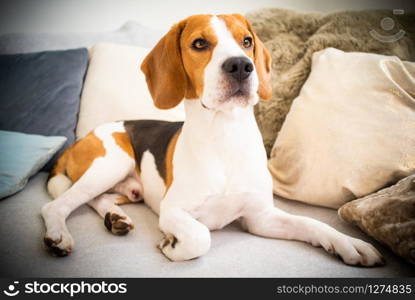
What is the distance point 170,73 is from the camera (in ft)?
4.58

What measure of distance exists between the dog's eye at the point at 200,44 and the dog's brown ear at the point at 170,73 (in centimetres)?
11

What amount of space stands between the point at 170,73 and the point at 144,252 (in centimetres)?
71

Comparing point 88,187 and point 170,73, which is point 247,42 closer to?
point 170,73

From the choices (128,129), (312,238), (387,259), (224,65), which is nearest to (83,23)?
(128,129)

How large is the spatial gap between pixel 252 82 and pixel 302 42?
3.58 ft

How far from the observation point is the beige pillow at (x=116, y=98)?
2.32 metres

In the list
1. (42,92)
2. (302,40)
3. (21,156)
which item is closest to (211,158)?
(21,156)

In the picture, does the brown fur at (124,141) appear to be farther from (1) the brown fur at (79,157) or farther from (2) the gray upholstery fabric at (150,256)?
(2) the gray upholstery fabric at (150,256)

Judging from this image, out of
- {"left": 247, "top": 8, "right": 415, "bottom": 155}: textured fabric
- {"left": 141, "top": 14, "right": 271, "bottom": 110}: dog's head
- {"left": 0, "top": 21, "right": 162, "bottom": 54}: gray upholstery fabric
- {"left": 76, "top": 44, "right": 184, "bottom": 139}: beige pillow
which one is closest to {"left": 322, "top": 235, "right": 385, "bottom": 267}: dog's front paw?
{"left": 141, "top": 14, "right": 271, "bottom": 110}: dog's head

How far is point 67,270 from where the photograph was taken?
1129mm

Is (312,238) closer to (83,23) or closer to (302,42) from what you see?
(302,42)

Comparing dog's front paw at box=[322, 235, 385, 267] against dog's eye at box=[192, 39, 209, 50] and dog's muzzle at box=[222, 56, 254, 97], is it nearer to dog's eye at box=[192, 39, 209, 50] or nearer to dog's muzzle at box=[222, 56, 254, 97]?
dog's muzzle at box=[222, 56, 254, 97]

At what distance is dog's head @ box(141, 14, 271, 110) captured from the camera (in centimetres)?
122

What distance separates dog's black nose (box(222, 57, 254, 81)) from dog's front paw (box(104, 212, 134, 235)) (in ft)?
2.40
